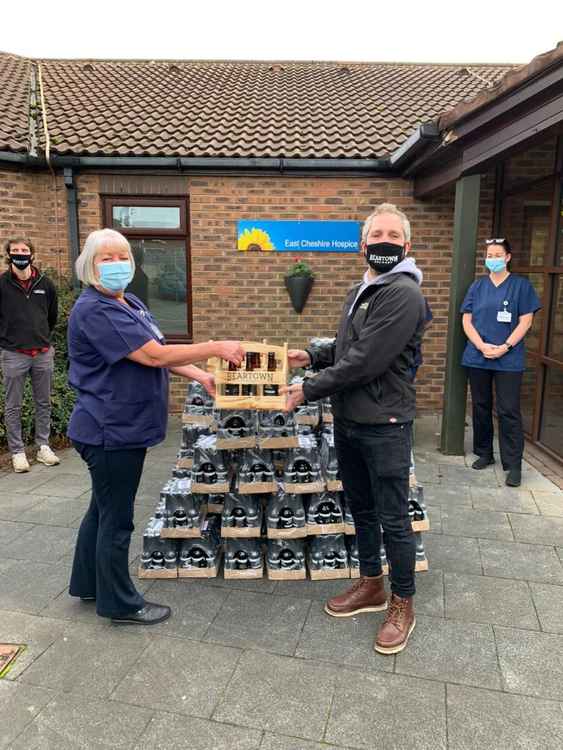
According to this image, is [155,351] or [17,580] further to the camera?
[17,580]

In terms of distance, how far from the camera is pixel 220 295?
281 inches

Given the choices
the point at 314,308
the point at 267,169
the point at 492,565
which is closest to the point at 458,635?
the point at 492,565

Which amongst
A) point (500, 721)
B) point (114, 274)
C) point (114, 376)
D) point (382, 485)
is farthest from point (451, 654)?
point (114, 274)

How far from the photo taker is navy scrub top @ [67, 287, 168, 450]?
2.47m

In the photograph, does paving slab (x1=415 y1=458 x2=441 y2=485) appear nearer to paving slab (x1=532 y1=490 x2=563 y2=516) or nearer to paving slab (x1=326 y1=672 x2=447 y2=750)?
paving slab (x1=532 y1=490 x2=563 y2=516)

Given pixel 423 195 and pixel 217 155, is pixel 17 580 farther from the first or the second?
pixel 423 195

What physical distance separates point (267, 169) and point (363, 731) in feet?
19.8

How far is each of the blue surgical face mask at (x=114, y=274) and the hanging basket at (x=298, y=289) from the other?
4408 mm

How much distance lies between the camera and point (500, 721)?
→ 225cm

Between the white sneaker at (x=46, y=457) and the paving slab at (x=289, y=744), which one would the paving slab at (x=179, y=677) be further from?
the white sneaker at (x=46, y=457)

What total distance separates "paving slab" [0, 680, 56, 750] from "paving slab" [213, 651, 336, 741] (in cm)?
73

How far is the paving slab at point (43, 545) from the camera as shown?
142 inches

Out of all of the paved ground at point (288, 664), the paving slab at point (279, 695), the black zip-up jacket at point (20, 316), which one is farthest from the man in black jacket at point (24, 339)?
the paving slab at point (279, 695)

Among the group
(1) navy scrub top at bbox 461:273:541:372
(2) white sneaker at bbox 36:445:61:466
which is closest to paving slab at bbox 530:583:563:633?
(1) navy scrub top at bbox 461:273:541:372
